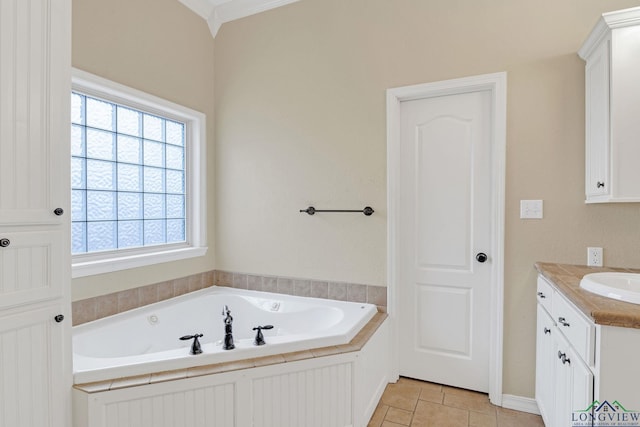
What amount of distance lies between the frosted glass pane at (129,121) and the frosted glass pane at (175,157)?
1.02 ft

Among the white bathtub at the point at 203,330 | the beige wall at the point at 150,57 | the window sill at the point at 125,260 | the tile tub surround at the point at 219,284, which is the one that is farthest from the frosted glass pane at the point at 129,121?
the white bathtub at the point at 203,330

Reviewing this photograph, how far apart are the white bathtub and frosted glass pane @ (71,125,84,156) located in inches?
42.2

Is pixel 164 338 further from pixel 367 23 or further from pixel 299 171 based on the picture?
pixel 367 23

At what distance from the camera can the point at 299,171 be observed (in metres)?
2.66

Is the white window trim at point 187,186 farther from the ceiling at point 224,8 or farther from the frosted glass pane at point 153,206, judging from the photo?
the ceiling at point 224,8

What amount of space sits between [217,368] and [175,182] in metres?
1.76

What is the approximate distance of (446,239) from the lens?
2311 mm

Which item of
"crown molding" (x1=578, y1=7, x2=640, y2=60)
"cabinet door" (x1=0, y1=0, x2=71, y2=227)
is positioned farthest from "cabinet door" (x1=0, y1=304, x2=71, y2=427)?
"crown molding" (x1=578, y1=7, x2=640, y2=60)

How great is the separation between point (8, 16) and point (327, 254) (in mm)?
2122

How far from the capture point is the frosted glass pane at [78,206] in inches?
79.7

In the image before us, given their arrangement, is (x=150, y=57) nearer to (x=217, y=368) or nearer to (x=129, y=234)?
(x=129, y=234)

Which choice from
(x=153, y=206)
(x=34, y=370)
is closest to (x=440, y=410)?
(x=34, y=370)

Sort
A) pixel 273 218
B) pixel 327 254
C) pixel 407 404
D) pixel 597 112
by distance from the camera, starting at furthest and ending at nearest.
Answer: pixel 273 218
pixel 327 254
pixel 407 404
pixel 597 112

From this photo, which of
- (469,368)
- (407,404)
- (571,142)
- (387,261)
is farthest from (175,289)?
(571,142)
